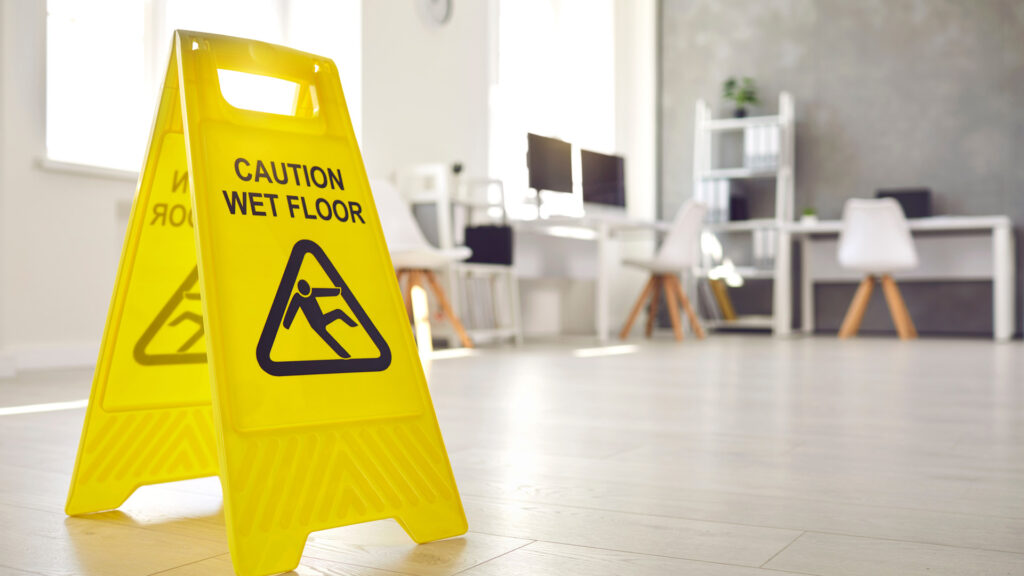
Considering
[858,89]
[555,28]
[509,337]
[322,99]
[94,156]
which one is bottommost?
[509,337]

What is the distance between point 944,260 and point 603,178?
228cm

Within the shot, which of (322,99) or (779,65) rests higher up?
(779,65)

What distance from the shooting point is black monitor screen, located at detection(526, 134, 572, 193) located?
4.89 meters

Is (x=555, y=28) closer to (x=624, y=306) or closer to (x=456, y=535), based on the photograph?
(x=624, y=306)

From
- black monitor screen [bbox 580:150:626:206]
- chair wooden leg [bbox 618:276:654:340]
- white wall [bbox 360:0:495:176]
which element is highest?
white wall [bbox 360:0:495:176]

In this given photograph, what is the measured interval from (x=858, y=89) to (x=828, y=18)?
21.5 inches

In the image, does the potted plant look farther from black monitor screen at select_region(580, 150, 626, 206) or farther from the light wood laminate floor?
the light wood laminate floor

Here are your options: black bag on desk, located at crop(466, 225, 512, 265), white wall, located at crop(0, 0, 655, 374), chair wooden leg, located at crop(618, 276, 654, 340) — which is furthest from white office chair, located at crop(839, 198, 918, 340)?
white wall, located at crop(0, 0, 655, 374)

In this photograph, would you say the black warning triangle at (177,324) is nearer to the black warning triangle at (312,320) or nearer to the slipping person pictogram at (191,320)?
the slipping person pictogram at (191,320)

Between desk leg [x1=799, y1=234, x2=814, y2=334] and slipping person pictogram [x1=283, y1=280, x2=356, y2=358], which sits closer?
slipping person pictogram [x1=283, y1=280, x2=356, y2=358]

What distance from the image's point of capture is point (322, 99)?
96 centimetres

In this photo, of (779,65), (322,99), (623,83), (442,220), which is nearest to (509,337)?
(442,220)

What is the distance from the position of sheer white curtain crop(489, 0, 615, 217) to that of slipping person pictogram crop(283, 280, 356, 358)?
4.54 metres

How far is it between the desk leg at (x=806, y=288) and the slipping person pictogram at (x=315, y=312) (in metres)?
5.89
